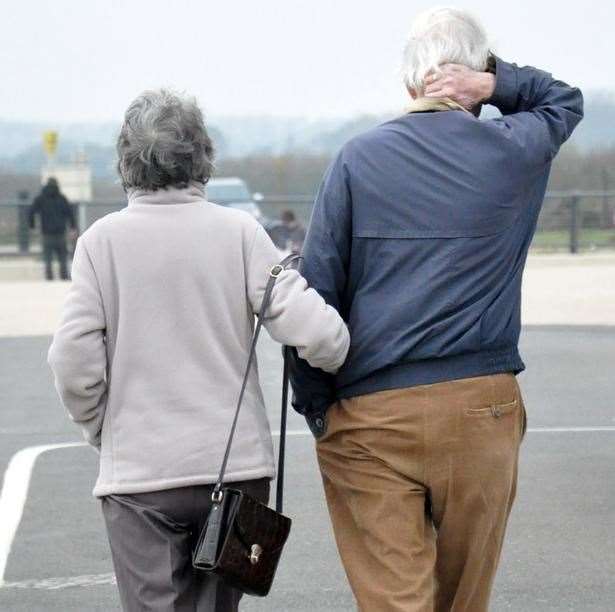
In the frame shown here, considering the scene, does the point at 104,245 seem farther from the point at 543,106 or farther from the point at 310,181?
the point at 310,181

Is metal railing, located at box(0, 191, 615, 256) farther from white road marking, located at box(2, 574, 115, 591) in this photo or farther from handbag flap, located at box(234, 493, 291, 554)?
handbag flap, located at box(234, 493, 291, 554)

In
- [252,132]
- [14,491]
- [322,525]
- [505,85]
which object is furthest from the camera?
[252,132]

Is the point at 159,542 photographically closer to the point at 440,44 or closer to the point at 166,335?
the point at 166,335

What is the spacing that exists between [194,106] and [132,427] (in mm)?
769

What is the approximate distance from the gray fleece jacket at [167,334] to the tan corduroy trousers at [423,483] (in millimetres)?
202

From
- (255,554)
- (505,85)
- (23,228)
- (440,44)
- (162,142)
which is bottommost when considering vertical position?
(23,228)

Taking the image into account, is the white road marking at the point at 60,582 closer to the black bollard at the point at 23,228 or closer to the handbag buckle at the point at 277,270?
the handbag buckle at the point at 277,270

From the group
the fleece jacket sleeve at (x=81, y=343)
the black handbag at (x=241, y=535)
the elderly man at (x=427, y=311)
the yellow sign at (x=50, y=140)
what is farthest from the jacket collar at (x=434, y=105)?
the yellow sign at (x=50, y=140)

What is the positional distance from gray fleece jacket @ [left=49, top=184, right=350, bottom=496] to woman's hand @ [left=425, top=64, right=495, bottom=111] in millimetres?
552

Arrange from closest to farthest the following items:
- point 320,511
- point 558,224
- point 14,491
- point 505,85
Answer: point 505,85 < point 320,511 < point 14,491 < point 558,224

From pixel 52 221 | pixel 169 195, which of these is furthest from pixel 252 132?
pixel 169 195

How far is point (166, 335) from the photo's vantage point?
383 centimetres

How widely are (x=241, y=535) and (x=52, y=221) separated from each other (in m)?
22.3

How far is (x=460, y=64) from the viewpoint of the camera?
386 cm
